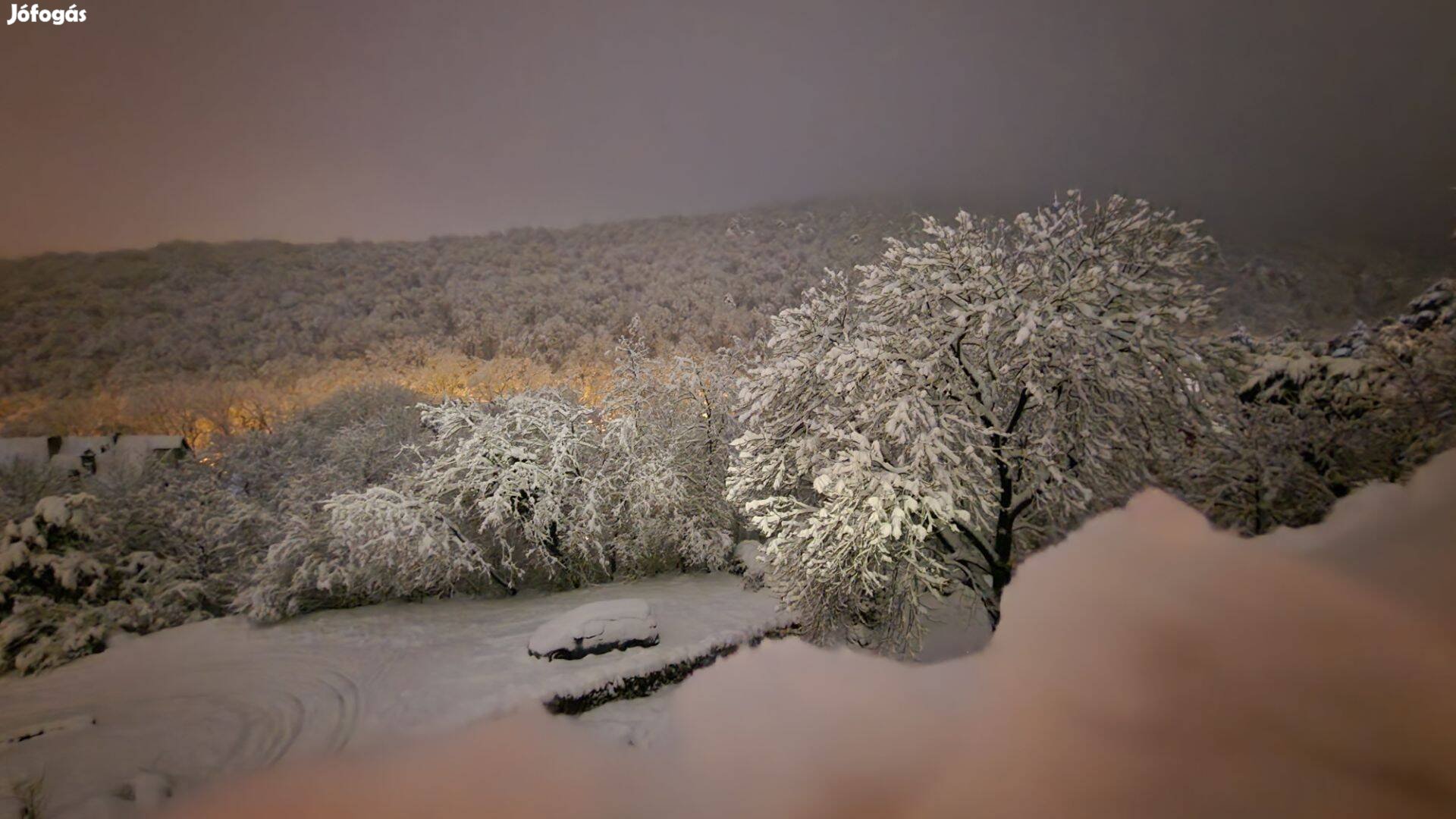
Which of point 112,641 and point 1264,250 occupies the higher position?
point 1264,250

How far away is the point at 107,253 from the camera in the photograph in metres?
47.1

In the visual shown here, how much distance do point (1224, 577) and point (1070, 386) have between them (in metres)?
8.44

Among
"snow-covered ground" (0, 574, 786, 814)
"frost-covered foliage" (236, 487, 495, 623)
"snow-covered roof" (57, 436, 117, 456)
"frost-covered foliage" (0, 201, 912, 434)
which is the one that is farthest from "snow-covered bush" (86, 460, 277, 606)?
"frost-covered foliage" (0, 201, 912, 434)

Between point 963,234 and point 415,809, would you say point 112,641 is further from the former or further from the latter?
point 963,234

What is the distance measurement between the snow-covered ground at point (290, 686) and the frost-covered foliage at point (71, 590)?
720mm

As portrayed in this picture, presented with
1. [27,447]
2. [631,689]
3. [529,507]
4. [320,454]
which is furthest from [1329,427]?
[27,447]

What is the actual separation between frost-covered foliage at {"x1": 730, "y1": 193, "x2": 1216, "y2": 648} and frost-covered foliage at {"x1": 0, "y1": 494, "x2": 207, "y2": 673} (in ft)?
54.7

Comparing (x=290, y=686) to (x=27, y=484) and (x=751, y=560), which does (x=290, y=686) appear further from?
(x=27, y=484)


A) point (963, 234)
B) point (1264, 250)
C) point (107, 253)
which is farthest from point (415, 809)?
point (107, 253)

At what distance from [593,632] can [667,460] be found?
719 cm

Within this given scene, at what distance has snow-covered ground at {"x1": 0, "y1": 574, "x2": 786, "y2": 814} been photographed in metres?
9.49

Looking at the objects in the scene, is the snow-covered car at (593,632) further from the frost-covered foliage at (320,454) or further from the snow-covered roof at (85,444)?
the snow-covered roof at (85,444)

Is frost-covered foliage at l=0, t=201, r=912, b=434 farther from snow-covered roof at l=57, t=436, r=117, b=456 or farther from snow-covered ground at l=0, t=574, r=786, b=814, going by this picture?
snow-covered ground at l=0, t=574, r=786, b=814

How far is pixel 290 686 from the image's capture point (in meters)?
12.0
